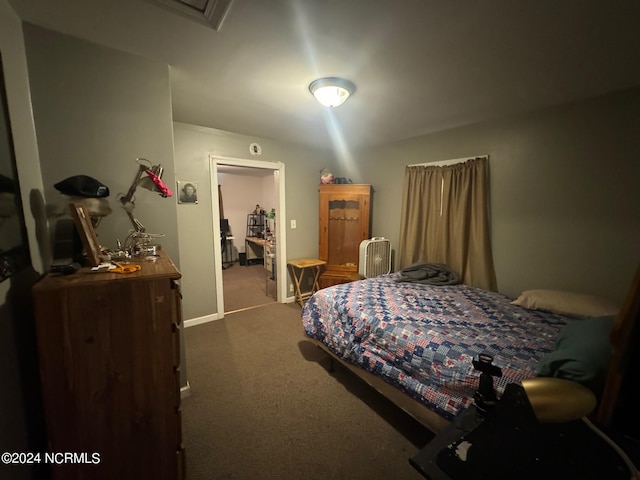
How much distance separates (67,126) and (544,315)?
3.55 m

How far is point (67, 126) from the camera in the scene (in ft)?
4.76

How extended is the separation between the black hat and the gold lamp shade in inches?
79.2

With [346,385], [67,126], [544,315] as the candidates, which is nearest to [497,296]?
[544,315]

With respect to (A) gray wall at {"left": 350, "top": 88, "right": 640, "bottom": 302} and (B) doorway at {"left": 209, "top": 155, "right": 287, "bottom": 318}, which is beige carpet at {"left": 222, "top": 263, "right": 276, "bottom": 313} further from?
(A) gray wall at {"left": 350, "top": 88, "right": 640, "bottom": 302}

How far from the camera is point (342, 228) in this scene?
3.82 m

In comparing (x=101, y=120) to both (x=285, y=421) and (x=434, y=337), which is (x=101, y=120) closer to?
(x=285, y=421)

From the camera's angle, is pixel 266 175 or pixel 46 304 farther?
pixel 266 175

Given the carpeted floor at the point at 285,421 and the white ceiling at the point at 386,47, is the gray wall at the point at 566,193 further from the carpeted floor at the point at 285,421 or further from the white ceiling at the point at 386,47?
the carpeted floor at the point at 285,421

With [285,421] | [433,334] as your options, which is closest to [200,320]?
[285,421]

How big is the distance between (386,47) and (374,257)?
8.04ft

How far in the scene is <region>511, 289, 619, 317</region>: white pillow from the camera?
5.97 ft

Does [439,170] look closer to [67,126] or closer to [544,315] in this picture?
[544,315]

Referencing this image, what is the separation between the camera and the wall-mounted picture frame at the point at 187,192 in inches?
113

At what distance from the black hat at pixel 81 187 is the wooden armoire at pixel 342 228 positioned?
270 centimetres
